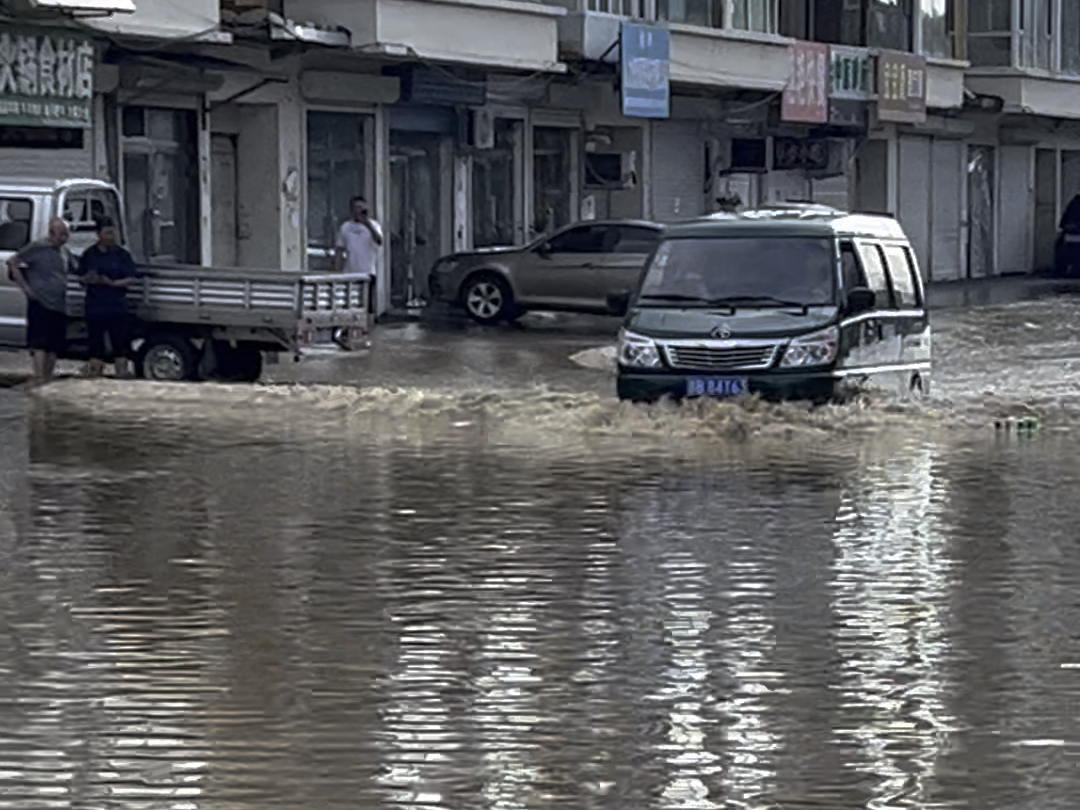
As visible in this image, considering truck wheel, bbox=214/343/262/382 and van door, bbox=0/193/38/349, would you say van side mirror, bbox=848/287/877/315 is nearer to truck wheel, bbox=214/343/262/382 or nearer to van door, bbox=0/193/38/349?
truck wheel, bbox=214/343/262/382

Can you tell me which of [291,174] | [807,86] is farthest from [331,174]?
[807,86]

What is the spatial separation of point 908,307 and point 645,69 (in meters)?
15.1

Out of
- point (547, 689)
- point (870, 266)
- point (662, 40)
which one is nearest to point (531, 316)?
point (662, 40)

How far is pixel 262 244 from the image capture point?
97.6 feet

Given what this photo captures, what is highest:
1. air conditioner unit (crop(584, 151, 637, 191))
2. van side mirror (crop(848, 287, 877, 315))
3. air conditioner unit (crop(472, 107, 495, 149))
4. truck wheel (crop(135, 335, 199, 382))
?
air conditioner unit (crop(472, 107, 495, 149))

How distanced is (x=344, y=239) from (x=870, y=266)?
11.1 meters

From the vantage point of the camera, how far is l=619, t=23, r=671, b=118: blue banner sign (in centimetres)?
3281

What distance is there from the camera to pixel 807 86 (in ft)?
128

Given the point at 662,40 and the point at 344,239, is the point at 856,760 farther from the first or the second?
the point at 662,40

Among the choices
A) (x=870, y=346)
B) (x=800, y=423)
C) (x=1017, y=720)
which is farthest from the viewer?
(x=870, y=346)

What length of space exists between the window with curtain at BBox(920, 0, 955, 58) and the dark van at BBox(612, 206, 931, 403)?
26.9 metres

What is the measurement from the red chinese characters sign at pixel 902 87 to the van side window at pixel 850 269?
24.2 m

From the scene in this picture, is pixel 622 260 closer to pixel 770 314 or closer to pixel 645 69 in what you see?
pixel 645 69

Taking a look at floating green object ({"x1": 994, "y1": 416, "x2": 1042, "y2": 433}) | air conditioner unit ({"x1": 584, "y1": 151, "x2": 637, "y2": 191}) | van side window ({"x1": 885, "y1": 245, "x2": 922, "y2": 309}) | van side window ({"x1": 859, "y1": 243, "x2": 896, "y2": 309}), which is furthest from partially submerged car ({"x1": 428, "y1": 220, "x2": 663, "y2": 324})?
floating green object ({"x1": 994, "y1": 416, "x2": 1042, "y2": 433})
